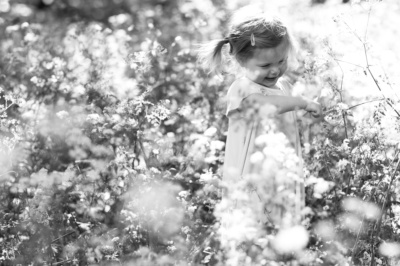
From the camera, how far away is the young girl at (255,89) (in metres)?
2.84

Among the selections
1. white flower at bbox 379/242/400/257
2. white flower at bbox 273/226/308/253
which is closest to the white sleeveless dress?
white flower at bbox 379/242/400/257

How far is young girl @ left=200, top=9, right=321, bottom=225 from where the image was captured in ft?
9.30

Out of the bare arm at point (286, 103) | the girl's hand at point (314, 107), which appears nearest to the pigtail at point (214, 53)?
the bare arm at point (286, 103)

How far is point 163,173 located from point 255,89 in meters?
0.63

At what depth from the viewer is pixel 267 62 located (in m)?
2.87

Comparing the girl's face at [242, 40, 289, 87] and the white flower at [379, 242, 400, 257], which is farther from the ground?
the girl's face at [242, 40, 289, 87]

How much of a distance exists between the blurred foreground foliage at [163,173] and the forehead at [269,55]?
0.61ft

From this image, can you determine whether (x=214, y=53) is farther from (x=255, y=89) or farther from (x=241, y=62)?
(x=255, y=89)

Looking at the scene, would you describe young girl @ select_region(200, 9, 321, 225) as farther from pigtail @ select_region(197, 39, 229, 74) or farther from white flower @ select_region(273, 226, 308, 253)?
white flower @ select_region(273, 226, 308, 253)

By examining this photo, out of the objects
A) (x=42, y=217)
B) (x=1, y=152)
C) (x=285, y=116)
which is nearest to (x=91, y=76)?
(x=1, y=152)

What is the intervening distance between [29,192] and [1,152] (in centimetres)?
20

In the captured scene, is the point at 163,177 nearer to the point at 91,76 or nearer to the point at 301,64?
the point at 91,76

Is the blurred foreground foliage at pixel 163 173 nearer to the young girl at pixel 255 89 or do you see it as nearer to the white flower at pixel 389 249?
the white flower at pixel 389 249

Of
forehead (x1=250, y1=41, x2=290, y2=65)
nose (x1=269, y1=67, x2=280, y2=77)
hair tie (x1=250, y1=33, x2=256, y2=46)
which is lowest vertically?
nose (x1=269, y1=67, x2=280, y2=77)
